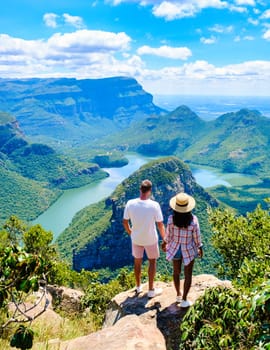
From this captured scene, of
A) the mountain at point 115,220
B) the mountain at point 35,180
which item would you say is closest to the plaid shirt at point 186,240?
the mountain at point 115,220

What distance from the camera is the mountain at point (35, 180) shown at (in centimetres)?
13750

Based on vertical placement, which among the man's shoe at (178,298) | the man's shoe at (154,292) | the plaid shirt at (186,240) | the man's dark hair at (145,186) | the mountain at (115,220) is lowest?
the mountain at (115,220)

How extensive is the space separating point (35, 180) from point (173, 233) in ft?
593

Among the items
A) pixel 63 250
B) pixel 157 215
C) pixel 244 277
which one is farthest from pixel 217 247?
pixel 63 250

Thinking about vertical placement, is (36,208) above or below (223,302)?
below

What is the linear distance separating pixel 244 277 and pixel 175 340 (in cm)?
215

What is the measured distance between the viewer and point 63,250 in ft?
311

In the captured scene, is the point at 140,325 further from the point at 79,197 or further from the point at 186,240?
the point at 79,197

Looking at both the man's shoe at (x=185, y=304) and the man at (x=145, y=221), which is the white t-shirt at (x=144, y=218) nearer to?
the man at (x=145, y=221)

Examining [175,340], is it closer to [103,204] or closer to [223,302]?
[223,302]

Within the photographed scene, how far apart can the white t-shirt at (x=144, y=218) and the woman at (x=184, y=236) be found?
0.48 metres

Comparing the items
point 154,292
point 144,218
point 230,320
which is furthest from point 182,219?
point 230,320

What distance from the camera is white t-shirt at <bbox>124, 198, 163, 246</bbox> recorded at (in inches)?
287

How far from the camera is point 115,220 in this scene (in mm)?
91562
